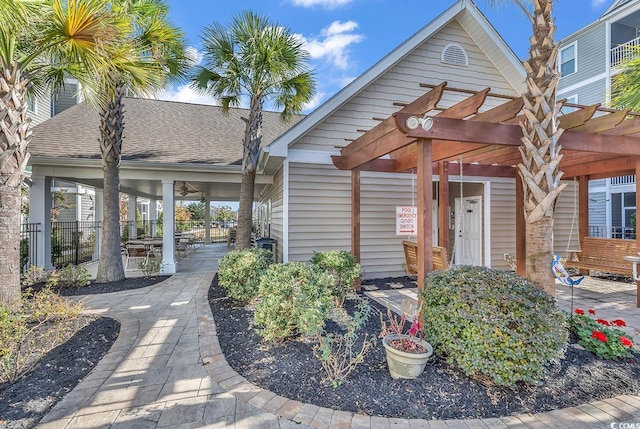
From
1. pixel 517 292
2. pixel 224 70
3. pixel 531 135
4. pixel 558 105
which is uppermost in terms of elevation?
pixel 224 70

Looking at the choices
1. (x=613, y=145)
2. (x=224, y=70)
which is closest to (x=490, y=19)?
(x=613, y=145)

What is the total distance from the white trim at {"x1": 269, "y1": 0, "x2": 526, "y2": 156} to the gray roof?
276 centimetres

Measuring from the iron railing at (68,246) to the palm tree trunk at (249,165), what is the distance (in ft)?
19.3

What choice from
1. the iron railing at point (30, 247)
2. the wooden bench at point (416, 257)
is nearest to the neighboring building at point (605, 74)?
the wooden bench at point (416, 257)

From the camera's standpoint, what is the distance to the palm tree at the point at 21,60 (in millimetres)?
3773

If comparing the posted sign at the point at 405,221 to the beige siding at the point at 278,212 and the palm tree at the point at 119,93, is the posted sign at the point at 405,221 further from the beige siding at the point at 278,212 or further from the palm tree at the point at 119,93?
the palm tree at the point at 119,93

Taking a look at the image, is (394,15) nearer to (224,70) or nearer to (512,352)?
(224,70)

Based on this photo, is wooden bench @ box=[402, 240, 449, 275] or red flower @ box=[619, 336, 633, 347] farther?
wooden bench @ box=[402, 240, 449, 275]

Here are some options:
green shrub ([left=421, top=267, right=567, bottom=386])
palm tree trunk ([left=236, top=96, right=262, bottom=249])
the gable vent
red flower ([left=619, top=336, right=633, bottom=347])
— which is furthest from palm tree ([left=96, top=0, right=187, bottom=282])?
red flower ([left=619, top=336, right=633, bottom=347])

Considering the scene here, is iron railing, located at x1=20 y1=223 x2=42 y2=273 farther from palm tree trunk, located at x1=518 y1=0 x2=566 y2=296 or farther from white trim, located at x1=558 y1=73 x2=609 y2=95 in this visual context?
white trim, located at x1=558 y1=73 x2=609 y2=95

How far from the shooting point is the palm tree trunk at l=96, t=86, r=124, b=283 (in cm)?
679

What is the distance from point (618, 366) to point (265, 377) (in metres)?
3.50

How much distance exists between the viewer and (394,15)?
10.3m

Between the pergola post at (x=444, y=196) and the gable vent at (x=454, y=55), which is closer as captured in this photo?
the pergola post at (x=444, y=196)
